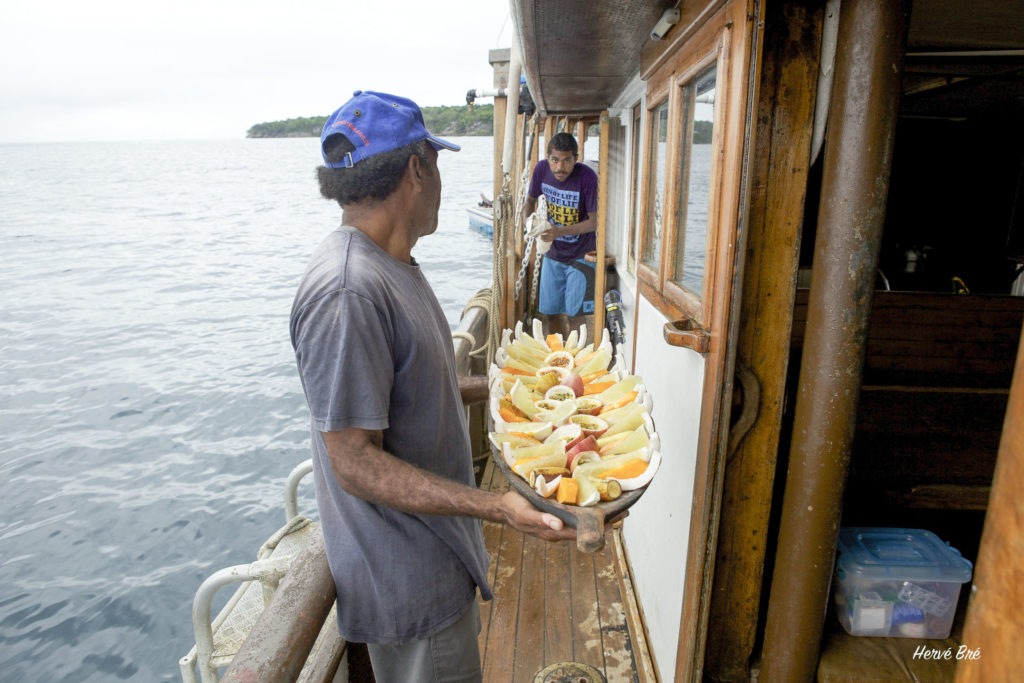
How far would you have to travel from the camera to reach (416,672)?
161cm

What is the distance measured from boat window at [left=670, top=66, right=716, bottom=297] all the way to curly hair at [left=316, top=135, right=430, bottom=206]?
3.04 feet

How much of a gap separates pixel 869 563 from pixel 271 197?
54.3m

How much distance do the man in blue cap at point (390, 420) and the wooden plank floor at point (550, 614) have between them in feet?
3.70

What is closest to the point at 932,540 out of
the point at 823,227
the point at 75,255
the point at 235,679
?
the point at 823,227

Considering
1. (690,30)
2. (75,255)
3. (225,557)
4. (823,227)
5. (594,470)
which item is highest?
(690,30)

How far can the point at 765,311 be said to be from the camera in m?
1.70

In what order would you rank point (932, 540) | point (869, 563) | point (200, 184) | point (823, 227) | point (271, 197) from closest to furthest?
1. point (823, 227)
2. point (869, 563)
3. point (932, 540)
4. point (271, 197)
5. point (200, 184)

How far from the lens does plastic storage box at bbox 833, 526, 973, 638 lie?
1.96 meters

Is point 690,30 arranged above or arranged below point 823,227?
above

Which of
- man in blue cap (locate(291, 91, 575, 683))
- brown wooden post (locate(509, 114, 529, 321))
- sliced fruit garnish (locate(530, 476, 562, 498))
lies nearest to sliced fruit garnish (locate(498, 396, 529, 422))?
man in blue cap (locate(291, 91, 575, 683))

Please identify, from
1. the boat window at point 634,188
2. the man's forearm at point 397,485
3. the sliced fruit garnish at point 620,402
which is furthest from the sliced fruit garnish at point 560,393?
the boat window at point 634,188

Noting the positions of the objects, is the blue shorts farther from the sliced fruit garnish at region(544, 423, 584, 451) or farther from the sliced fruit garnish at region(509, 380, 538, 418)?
the sliced fruit garnish at region(544, 423, 584, 451)

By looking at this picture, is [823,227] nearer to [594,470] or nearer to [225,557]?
[594,470]

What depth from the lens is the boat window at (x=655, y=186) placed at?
2.78 m
